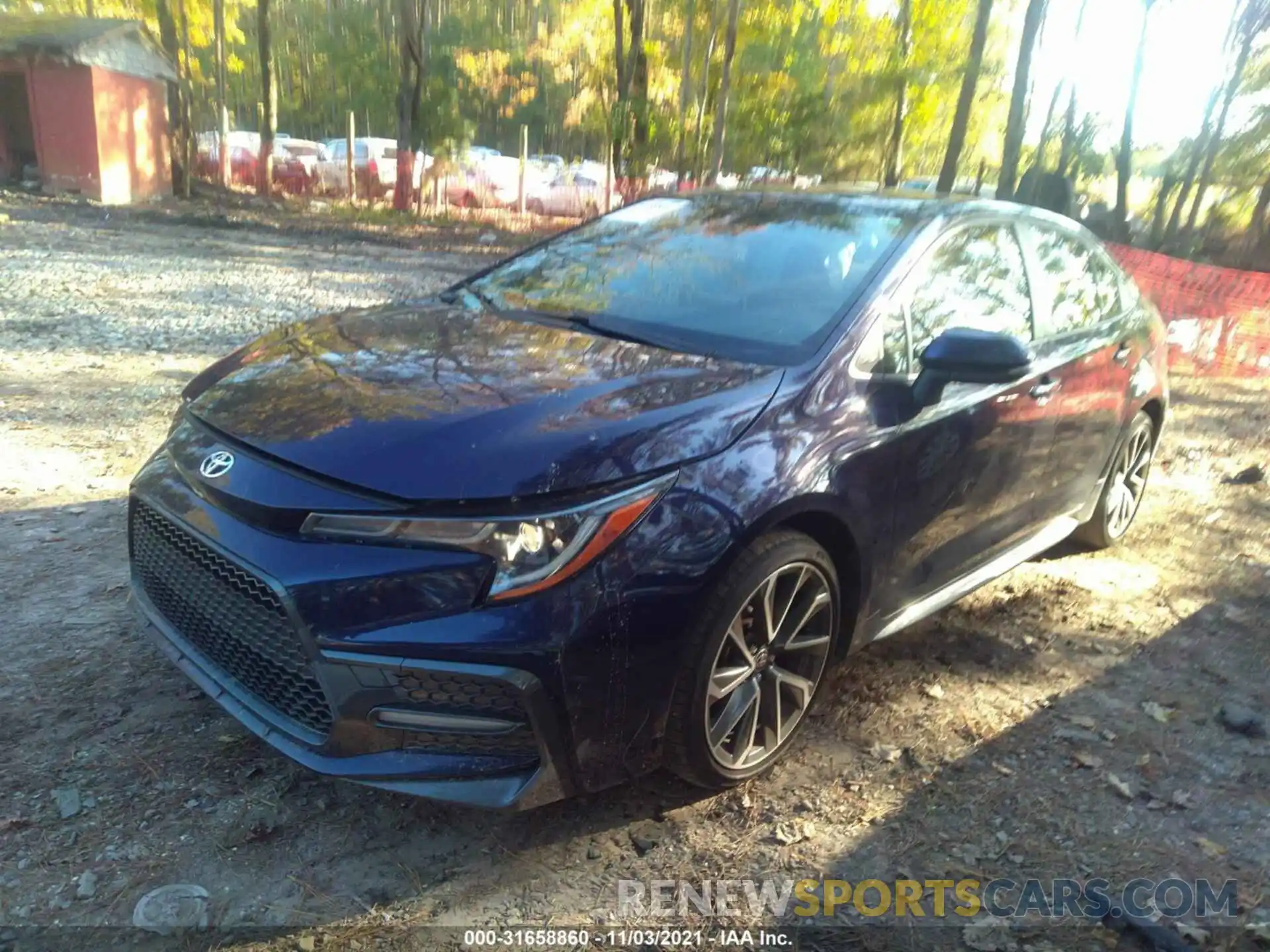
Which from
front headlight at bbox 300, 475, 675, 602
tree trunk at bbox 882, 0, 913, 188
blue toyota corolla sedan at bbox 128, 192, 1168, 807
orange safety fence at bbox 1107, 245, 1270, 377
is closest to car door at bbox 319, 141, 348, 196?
tree trunk at bbox 882, 0, 913, 188

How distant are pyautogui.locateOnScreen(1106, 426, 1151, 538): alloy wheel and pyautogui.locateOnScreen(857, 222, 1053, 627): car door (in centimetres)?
112

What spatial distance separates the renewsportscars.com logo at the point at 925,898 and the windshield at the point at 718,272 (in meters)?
1.48

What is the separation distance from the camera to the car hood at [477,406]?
2.31 meters

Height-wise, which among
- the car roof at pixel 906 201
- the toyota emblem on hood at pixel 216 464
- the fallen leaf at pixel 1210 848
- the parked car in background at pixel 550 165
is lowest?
the fallen leaf at pixel 1210 848

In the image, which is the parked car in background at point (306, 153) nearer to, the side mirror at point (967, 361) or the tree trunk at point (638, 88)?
the tree trunk at point (638, 88)

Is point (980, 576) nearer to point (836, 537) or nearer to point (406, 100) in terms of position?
point (836, 537)

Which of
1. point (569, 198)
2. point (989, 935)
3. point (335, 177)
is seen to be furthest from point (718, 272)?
point (335, 177)

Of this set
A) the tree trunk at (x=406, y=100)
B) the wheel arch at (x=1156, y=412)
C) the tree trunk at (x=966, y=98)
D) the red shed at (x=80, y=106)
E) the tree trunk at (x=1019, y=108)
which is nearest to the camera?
the wheel arch at (x=1156, y=412)

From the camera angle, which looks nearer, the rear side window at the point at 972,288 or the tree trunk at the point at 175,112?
the rear side window at the point at 972,288

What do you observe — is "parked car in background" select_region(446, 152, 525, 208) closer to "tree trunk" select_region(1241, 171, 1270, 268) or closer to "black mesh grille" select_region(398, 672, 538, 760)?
"tree trunk" select_region(1241, 171, 1270, 268)

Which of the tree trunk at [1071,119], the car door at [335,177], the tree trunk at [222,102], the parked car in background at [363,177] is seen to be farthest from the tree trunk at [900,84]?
the tree trunk at [222,102]

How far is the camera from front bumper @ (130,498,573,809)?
2201 millimetres

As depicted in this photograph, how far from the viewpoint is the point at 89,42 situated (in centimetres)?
2008

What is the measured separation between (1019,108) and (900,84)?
55.1 ft
